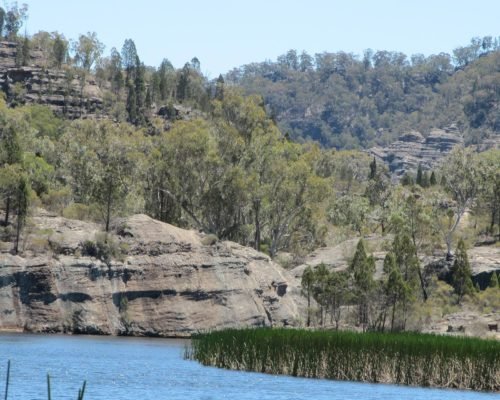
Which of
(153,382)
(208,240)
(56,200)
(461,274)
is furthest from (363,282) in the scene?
(153,382)

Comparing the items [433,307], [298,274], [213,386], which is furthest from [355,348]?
[298,274]

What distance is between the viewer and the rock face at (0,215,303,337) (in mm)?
84812

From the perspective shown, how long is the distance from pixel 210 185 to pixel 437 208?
76.4 ft

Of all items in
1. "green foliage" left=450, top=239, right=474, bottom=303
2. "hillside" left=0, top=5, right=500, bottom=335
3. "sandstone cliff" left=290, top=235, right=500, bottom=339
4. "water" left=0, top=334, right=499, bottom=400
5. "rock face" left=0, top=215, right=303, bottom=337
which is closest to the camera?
"water" left=0, top=334, right=499, bottom=400

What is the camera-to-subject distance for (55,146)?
150125mm

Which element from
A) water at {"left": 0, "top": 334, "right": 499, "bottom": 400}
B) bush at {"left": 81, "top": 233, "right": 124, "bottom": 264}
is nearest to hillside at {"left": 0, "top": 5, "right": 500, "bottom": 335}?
bush at {"left": 81, "top": 233, "right": 124, "bottom": 264}

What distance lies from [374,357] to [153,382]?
1044 centimetres

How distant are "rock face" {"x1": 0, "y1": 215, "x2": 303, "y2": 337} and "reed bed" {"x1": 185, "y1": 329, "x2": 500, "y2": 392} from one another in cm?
→ 3073

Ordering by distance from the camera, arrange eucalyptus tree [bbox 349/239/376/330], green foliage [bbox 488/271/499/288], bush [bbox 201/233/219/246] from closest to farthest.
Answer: eucalyptus tree [bbox 349/239/376/330]
bush [bbox 201/233/219/246]
green foliage [bbox 488/271/499/288]

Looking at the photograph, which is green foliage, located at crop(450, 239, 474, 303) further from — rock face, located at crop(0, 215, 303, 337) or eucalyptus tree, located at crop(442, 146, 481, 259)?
rock face, located at crop(0, 215, 303, 337)

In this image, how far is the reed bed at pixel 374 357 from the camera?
51250 mm

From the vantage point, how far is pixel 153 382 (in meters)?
51.0

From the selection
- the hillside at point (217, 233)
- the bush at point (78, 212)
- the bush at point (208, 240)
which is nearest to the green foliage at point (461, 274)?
the hillside at point (217, 233)

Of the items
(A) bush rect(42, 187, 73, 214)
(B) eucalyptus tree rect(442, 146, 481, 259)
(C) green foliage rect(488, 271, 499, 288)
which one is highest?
(B) eucalyptus tree rect(442, 146, 481, 259)
